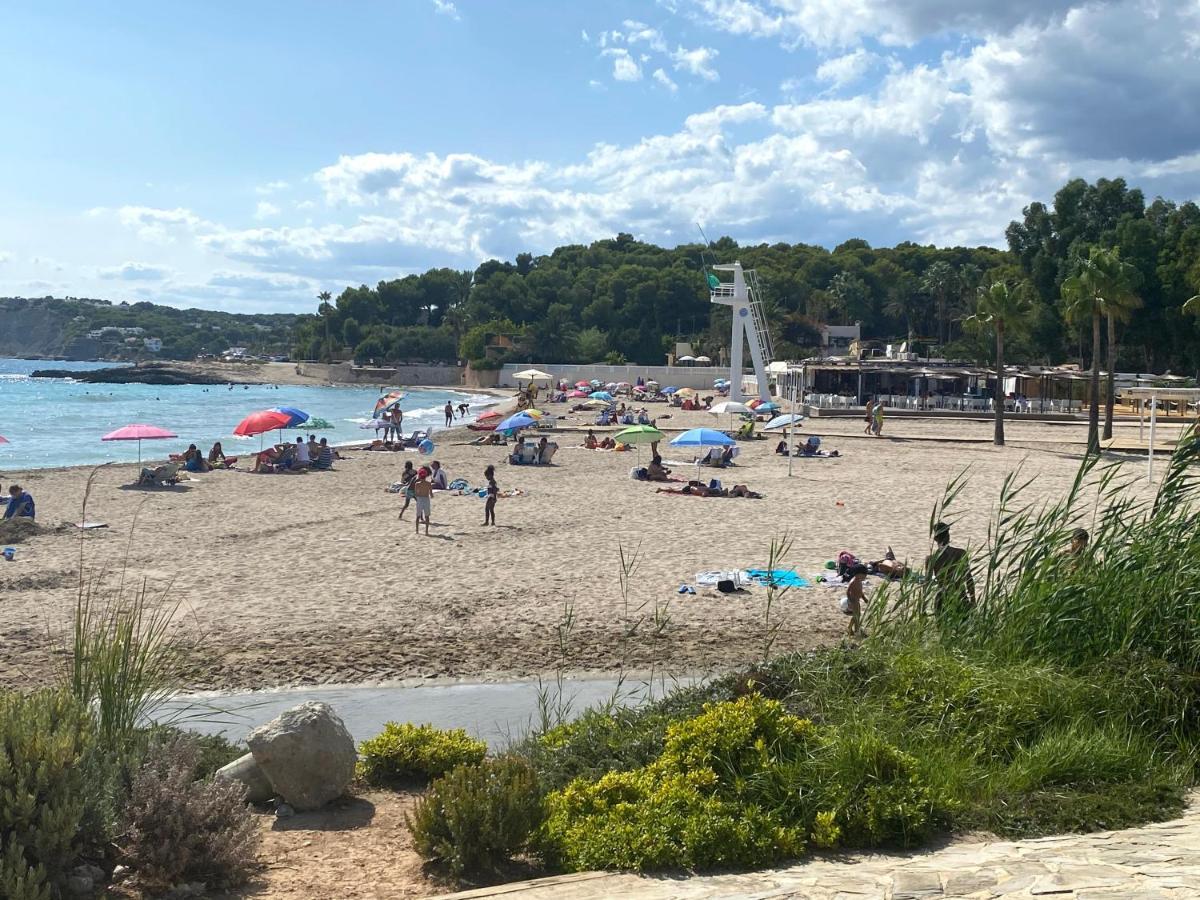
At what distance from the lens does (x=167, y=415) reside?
63562mm

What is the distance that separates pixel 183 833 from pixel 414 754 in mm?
1773

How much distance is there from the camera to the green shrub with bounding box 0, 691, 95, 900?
3674mm

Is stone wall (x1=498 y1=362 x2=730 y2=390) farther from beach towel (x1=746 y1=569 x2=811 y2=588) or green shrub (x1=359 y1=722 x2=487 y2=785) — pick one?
green shrub (x1=359 y1=722 x2=487 y2=785)

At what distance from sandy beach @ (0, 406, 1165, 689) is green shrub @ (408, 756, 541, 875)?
166 cm

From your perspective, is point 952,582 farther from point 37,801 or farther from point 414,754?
point 37,801

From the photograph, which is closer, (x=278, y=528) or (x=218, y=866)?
(x=218, y=866)

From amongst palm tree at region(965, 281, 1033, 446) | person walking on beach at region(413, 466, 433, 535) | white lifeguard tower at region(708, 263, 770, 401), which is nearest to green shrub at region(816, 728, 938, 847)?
person walking on beach at region(413, 466, 433, 535)

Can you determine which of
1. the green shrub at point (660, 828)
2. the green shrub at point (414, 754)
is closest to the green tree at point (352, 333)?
the green shrub at point (414, 754)

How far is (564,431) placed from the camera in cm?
3859

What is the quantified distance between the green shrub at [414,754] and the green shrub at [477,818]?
1.17m

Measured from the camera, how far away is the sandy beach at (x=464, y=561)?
32.4 feet

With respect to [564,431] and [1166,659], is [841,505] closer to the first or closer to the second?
[1166,659]

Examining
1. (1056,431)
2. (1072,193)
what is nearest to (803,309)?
(1072,193)

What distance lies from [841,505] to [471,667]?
11.0 m
